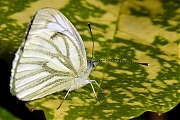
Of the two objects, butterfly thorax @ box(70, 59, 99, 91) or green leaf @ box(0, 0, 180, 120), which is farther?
butterfly thorax @ box(70, 59, 99, 91)

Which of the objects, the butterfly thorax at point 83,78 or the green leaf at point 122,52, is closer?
the green leaf at point 122,52

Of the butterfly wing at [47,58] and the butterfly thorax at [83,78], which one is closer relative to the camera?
the butterfly wing at [47,58]

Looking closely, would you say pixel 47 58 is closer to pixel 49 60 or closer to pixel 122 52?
pixel 49 60

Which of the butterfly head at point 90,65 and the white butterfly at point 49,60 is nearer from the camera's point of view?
the white butterfly at point 49,60

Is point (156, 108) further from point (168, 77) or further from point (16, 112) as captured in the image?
point (16, 112)

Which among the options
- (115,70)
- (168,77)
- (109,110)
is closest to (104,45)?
(115,70)

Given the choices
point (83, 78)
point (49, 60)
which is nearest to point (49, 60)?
point (49, 60)
